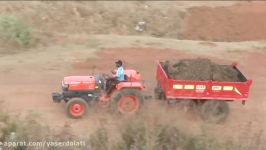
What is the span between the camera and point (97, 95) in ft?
49.0

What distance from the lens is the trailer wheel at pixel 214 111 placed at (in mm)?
14953

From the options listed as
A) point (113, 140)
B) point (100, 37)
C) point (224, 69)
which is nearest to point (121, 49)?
point (100, 37)

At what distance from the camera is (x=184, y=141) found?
1067 cm

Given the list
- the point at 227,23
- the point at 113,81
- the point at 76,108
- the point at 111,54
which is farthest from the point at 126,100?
the point at 227,23

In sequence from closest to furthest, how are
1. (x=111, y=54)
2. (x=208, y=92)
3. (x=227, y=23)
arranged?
(x=208, y=92)
(x=111, y=54)
(x=227, y=23)

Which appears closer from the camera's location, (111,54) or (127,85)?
(127,85)

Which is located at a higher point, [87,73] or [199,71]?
[87,73]

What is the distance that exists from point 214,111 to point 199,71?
1.17 meters

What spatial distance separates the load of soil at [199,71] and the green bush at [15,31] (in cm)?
761

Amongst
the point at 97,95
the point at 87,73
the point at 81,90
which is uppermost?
the point at 87,73

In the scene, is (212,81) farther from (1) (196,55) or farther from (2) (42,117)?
(1) (196,55)

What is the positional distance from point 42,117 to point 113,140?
4452 millimetres

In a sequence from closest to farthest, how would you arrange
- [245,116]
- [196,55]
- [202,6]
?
[245,116]
[196,55]
[202,6]

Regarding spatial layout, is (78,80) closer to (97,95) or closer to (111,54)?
(97,95)
